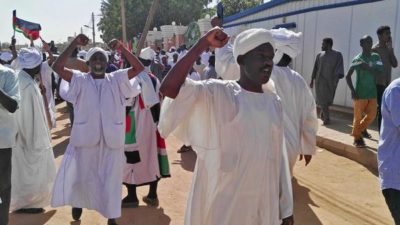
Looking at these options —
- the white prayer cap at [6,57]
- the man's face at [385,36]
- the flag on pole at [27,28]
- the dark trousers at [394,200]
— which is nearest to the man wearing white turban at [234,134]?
the dark trousers at [394,200]

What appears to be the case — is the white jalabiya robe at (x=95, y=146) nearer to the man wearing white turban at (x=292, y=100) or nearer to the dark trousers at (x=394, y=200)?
A: the man wearing white turban at (x=292, y=100)

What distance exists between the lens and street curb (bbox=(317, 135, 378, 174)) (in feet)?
21.7

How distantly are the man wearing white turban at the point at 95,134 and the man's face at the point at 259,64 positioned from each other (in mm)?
1943

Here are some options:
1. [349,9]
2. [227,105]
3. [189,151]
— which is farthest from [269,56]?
[349,9]

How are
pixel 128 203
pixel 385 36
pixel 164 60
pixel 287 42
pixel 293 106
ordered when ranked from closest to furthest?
pixel 293 106
pixel 287 42
pixel 128 203
pixel 385 36
pixel 164 60

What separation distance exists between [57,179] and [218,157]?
96.4 inches

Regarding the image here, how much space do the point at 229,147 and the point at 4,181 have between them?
247 centimetres

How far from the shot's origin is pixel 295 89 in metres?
4.45

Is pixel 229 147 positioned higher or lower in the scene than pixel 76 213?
higher

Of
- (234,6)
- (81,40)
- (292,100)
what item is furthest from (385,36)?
(234,6)

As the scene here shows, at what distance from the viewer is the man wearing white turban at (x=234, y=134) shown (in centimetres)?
231

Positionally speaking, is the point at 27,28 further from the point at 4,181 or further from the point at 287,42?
the point at 287,42

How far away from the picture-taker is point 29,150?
191 inches

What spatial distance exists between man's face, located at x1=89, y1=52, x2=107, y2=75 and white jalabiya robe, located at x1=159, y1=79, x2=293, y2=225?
2002mm
